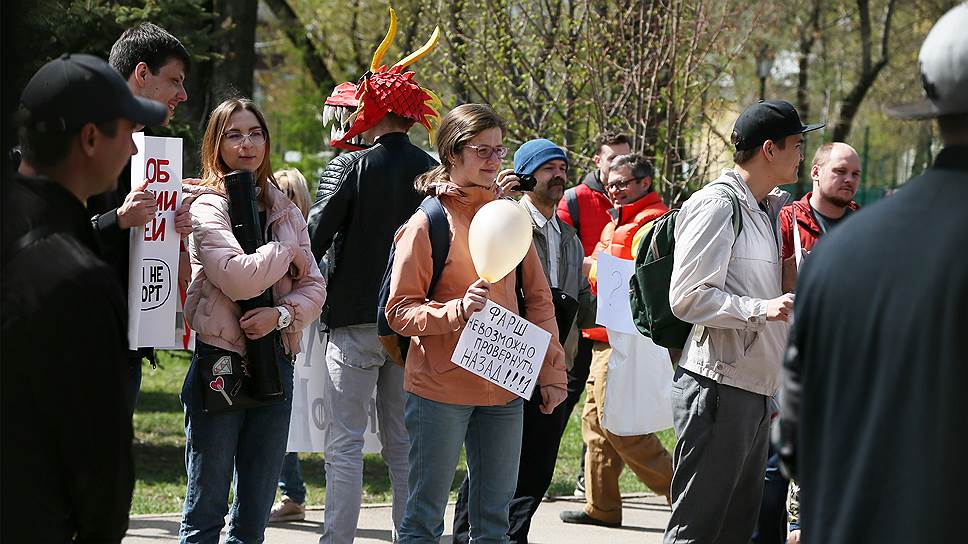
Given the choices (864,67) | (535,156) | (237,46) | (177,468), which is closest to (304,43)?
(237,46)

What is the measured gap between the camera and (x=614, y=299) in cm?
701

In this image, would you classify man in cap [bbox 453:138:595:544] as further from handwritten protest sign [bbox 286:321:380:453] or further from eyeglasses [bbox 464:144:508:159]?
eyeglasses [bbox 464:144:508:159]

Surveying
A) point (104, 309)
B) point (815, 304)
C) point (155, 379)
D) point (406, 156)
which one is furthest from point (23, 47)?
point (155, 379)

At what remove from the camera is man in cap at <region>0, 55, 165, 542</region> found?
2633 millimetres

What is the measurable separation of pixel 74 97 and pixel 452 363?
7.84ft

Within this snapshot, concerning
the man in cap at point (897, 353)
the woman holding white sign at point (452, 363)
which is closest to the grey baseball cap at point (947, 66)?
the man in cap at point (897, 353)

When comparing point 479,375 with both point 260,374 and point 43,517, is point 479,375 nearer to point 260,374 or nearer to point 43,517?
point 260,374

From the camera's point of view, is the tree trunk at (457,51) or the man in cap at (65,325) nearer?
the man in cap at (65,325)

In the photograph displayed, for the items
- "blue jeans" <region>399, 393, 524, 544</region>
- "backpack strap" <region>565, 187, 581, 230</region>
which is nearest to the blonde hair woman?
"backpack strap" <region>565, 187, 581, 230</region>

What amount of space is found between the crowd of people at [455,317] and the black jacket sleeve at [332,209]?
0.01 meters

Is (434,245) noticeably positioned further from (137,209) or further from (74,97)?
(74,97)

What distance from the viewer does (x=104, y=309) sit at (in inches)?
106

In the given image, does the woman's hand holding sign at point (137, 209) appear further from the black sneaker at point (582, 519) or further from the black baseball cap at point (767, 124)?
the black sneaker at point (582, 519)

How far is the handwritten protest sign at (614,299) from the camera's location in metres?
7.01
